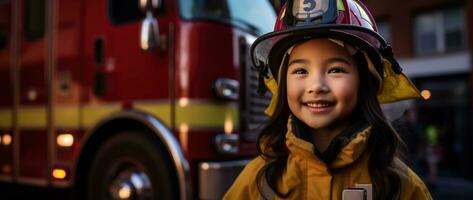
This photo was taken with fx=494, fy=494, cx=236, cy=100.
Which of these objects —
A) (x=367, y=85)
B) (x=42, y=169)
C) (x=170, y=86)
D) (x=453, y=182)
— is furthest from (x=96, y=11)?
(x=453, y=182)

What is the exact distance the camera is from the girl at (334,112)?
5.39 feet

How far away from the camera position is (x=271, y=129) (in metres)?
1.94

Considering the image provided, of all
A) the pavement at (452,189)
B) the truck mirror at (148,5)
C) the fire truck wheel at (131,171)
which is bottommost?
the pavement at (452,189)

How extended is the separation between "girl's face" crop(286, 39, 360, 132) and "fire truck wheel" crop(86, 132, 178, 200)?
1901 mm

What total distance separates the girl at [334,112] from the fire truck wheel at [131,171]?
1.69 meters

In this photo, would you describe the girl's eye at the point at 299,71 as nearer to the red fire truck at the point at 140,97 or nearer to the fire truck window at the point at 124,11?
the red fire truck at the point at 140,97

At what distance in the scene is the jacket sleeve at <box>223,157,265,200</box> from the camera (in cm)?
→ 178

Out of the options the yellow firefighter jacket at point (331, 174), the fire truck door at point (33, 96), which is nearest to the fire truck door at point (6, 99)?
the fire truck door at point (33, 96)

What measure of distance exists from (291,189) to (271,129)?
1.09 ft

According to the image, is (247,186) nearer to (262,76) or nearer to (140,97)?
(262,76)

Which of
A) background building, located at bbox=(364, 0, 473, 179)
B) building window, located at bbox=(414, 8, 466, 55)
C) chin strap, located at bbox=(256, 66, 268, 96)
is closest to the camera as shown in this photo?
chin strap, located at bbox=(256, 66, 268, 96)

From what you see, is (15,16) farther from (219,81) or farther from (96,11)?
(219,81)

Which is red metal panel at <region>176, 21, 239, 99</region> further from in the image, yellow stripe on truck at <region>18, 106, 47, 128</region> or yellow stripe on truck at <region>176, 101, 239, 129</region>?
yellow stripe on truck at <region>18, 106, 47, 128</region>

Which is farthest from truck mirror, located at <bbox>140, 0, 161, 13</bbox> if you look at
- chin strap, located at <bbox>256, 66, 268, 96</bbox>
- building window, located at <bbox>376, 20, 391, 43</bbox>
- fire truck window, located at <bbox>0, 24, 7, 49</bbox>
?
building window, located at <bbox>376, 20, 391, 43</bbox>
